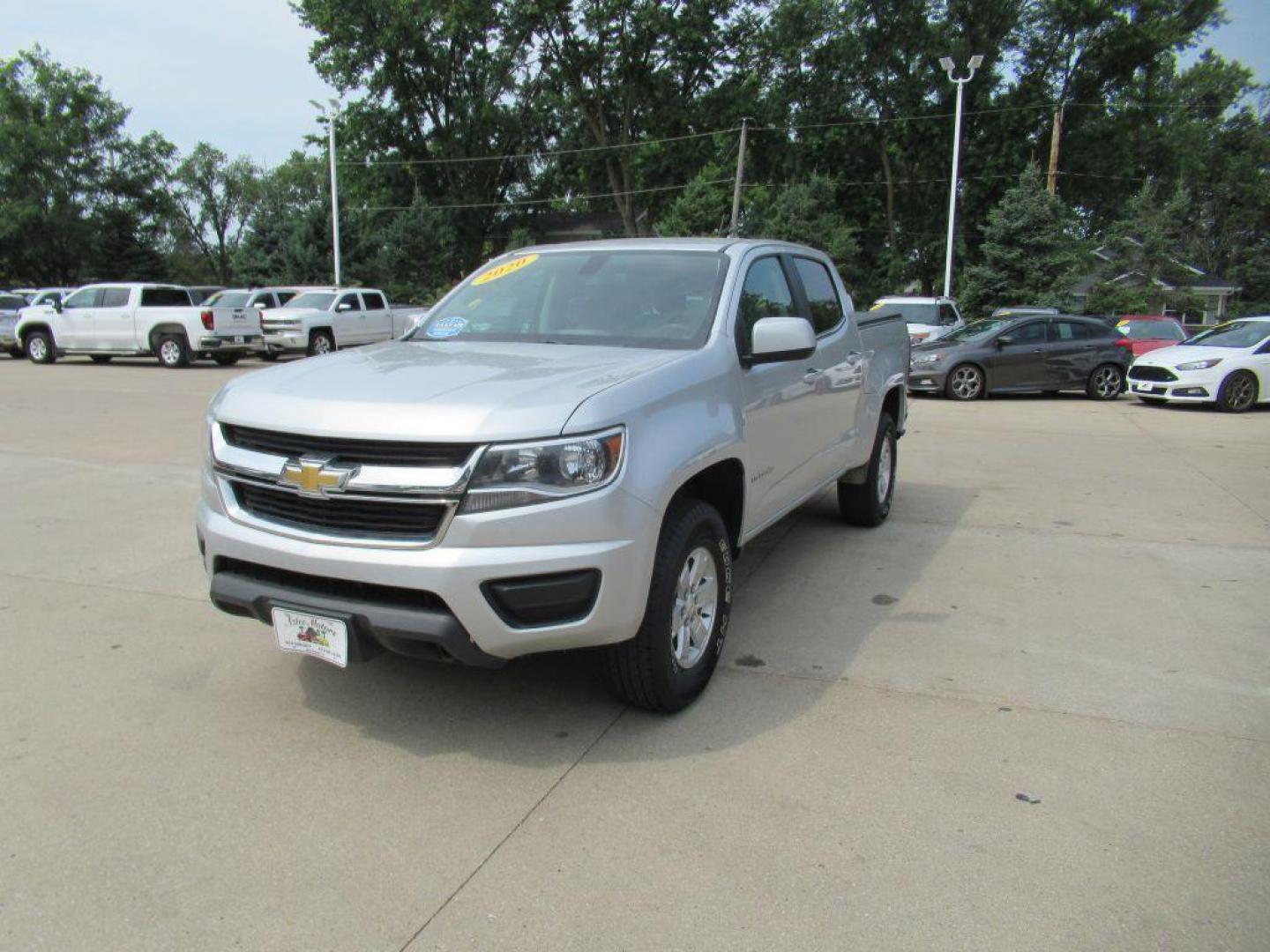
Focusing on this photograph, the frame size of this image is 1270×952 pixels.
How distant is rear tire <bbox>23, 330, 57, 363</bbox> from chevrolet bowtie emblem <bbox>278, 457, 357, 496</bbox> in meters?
23.4

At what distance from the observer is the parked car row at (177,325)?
2077 cm

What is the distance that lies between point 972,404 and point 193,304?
1689 cm

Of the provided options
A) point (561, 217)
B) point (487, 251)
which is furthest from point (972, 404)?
point (561, 217)

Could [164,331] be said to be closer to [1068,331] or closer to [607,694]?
[1068,331]

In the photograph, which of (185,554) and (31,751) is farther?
(185,554)

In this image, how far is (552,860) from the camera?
9.08 ft

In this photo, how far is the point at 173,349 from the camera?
21.0 metres

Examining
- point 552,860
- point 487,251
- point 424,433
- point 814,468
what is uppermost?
point 487,251

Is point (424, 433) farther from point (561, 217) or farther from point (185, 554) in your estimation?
point (561, 217)

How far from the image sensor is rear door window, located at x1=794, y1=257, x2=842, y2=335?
5457 mm

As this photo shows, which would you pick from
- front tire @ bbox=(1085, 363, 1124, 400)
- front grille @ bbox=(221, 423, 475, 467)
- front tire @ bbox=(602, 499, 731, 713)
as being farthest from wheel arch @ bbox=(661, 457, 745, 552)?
front tire @ bbox=(1085, 363, 1124, 400)

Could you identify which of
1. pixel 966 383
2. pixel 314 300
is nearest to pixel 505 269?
pixel 966 383

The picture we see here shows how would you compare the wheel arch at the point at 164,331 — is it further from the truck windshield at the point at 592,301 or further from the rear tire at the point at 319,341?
the truck windshield at the point at 592,301

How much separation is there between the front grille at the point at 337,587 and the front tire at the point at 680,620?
0.75 metres
